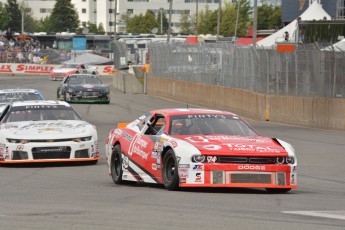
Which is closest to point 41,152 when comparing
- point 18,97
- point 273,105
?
point 18,97

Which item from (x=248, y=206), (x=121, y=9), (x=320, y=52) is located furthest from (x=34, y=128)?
(x=121, y=9)

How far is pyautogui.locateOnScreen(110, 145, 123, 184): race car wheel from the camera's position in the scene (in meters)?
14.3

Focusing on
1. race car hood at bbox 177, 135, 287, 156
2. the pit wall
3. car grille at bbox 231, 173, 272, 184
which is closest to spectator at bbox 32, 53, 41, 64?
the pit wall

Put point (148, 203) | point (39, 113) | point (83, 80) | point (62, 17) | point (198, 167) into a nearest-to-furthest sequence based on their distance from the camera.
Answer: point (148, 203)
point (198, 167)
point (39, 113)
point (83, 80)
point (62, 17)

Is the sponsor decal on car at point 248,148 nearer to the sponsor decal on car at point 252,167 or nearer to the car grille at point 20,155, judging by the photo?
the sponsor decal on car at point 252,167

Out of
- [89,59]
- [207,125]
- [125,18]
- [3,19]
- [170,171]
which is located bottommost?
[89,59]

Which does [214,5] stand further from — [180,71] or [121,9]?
[180,71]

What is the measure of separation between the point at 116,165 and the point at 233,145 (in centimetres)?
269

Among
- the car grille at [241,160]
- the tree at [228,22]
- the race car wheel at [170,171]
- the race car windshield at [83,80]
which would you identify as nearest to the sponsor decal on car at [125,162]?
the race car wheel at [170,171]

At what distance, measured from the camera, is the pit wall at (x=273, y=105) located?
101ft

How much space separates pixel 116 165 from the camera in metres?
14.6

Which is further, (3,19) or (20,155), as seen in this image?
(3,19)

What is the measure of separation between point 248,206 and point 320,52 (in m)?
21.1

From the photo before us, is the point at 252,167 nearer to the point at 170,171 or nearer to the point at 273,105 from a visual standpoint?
the point at 170,171
